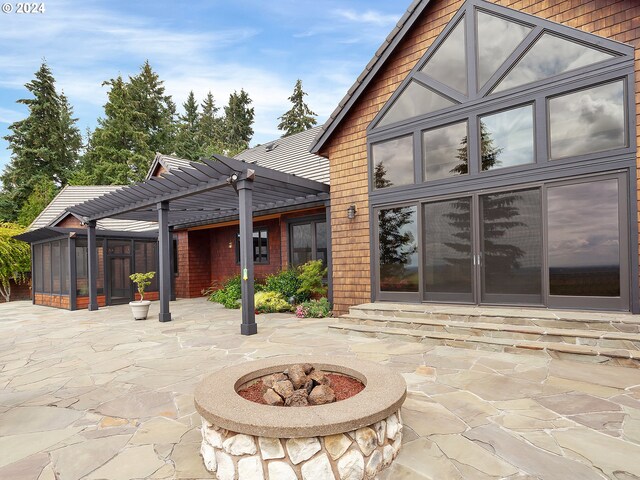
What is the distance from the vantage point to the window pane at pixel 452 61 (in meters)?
6.54

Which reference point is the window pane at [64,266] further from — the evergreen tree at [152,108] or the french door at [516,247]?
the evergreen tree at [152,108]

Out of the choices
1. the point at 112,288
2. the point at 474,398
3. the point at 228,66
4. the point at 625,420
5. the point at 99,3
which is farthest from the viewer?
the point at 228,66

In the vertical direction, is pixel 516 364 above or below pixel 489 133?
below

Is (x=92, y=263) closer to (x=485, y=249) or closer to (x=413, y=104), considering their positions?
(x=413, y=104)

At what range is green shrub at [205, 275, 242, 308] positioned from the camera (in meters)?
10.5

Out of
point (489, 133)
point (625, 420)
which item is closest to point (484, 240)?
point (489, 133)

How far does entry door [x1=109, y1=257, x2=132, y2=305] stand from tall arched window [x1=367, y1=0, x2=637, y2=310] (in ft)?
31.0

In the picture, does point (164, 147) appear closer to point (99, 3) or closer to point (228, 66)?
point (228, 66)

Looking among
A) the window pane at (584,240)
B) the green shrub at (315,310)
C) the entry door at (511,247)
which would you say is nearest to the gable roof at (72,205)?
the green shrub at (315,310)

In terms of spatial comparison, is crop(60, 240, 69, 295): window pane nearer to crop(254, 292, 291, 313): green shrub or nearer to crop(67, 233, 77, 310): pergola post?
crop(67, 233, 77, 310): pergola post

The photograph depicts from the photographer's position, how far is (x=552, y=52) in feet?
18.6

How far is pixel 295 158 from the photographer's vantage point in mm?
11602

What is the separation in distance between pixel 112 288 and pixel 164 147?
19.1 meters

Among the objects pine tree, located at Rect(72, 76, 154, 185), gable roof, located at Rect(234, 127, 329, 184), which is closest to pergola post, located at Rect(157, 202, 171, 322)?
gable roof, located at Rect(234, 127, 329, 184)
